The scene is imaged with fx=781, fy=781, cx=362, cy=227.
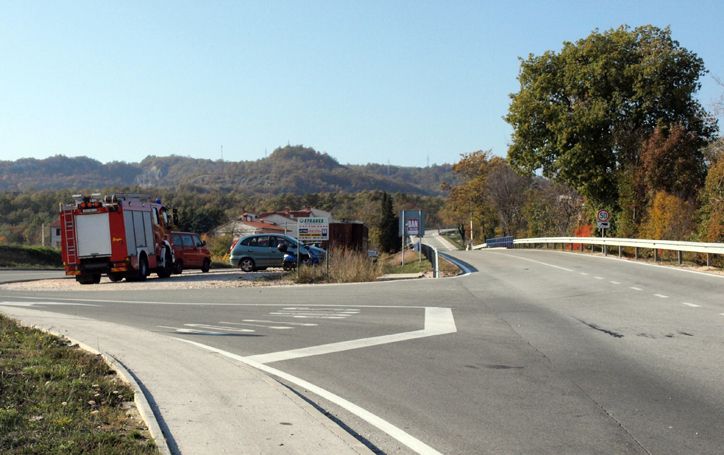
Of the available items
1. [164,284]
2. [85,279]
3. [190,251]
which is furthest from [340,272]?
[190,251]

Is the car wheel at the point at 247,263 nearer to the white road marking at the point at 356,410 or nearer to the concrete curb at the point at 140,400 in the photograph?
the concrete curb at the point at 140,400

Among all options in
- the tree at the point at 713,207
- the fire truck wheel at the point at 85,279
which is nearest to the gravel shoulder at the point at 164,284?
the fire truck wheel at the point at 85,279

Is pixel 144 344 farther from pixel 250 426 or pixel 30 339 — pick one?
pixel 250 426

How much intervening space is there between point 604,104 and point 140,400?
130 ft

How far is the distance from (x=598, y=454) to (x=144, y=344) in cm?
769

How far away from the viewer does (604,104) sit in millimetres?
43062

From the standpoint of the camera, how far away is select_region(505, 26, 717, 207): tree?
4259 cm

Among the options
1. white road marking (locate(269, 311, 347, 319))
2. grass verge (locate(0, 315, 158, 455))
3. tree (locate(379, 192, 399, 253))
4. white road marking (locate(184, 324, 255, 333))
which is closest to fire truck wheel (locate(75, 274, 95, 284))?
white road marking (locate(269, 311, 347, 319))

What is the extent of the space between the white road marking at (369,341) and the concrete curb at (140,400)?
6.10 feet

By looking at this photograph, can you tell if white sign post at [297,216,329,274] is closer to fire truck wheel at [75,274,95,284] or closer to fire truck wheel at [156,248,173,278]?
fire truck wheel at [156,248,173,278]

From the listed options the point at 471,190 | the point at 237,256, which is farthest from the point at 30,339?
the point at 471,190

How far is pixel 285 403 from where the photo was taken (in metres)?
7.47

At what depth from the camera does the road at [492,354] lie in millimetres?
6730

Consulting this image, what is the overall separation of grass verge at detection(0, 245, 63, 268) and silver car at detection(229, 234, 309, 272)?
1906 centimetres
